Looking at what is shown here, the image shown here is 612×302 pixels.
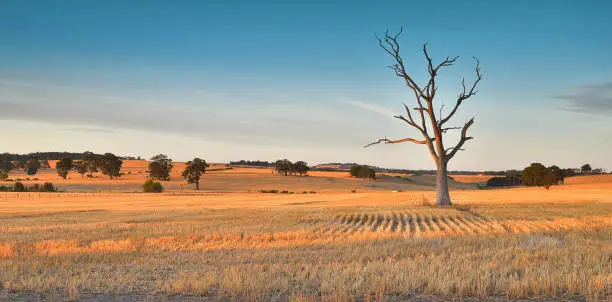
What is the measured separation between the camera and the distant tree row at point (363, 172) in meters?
152

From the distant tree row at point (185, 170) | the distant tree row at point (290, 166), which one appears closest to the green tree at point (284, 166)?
the distant tree row at point (290, 166)

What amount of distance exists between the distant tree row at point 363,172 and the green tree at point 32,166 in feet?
311

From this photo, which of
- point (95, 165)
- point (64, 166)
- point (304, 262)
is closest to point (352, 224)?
point (304, 262)

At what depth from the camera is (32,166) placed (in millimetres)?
166625

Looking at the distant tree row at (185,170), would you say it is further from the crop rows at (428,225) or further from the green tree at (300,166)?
the crop rows at (428,225)

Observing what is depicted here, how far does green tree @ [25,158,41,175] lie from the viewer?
541 feet

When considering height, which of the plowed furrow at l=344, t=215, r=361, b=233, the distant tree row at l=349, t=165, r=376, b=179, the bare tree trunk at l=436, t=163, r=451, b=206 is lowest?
the plowed furrow at l=344, t=215, r=361, b=233

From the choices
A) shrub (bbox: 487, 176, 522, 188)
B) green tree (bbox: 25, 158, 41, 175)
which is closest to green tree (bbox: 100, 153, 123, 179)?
green tree (bbox: 25, 158, 41, 175)

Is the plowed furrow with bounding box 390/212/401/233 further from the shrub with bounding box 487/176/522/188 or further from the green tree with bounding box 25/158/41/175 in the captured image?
the green tree with bounding box 25/158/41/175

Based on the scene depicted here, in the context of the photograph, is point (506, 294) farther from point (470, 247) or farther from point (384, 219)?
point (384, 219)

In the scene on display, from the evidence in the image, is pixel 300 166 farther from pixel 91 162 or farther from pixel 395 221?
pixel 395 221

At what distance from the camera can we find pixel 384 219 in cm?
3027

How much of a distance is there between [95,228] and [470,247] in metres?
17.0

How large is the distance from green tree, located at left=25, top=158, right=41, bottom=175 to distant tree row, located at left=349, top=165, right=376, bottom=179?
9467 centimetres
